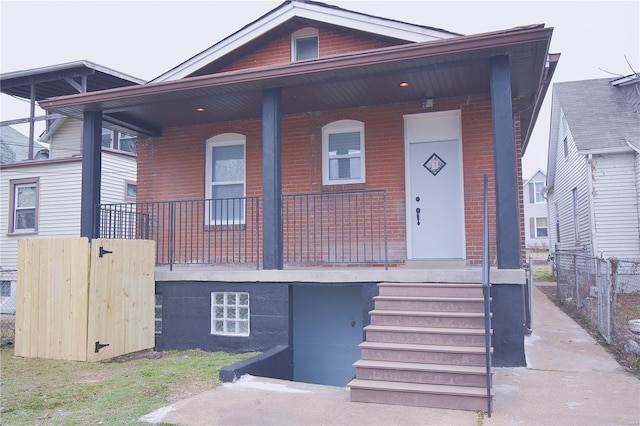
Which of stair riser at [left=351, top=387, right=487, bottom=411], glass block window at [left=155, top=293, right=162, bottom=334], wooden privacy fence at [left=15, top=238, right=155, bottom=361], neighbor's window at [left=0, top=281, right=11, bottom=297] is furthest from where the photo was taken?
neighbor's window at [left=0, top=281, right=11, bottom=297]

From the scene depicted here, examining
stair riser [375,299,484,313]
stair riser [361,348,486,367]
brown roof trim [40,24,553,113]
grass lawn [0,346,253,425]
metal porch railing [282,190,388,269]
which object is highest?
brown roof trim [40,24,553,113]

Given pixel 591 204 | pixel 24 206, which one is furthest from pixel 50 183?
pixel 591 204

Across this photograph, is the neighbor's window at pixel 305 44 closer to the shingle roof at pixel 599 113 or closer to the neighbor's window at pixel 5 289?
the shingle roof at pixel 599 113

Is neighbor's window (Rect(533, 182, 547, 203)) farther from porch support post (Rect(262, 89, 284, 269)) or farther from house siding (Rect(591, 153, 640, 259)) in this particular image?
porch support post (Rect(262, 89, 284, 269))

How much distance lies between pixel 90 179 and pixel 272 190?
3177 mm

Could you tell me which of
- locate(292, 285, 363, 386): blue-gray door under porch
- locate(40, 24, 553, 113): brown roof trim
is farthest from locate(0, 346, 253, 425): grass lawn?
locate(40, 24, 553, 113): brown roof trim

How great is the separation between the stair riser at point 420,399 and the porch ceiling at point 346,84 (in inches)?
155

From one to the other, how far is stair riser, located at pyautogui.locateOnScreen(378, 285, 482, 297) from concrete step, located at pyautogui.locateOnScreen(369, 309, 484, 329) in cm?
36

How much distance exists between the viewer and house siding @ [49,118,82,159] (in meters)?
18.6

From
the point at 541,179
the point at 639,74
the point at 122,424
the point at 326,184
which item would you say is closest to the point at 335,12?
the point at 326,184

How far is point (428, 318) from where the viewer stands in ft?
18.2

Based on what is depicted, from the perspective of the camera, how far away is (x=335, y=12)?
870 centimetres

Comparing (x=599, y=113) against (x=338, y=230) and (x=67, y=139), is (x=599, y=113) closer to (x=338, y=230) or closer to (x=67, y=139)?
(x=338, y=230)

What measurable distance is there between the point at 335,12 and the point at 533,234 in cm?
3450
